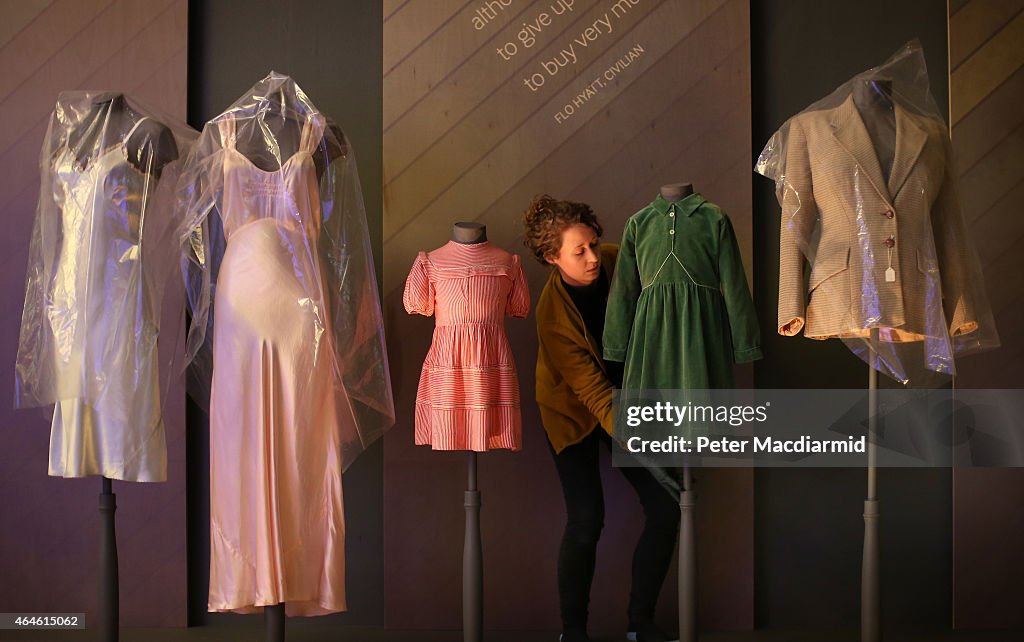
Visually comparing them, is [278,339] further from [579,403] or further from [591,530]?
[591,530]

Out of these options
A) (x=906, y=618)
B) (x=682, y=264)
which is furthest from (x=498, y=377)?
(x=906, y=618)

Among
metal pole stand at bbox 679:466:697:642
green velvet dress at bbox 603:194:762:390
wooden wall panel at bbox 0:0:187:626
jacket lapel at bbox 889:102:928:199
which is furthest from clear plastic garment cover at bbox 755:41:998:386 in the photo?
wooden wall panel at bbox 0:0:187:626

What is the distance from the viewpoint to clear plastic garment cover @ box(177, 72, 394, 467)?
104 inches

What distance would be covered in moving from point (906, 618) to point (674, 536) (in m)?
1.04

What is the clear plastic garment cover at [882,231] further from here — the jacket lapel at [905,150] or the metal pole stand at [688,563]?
the metal pole stand at [688,563]

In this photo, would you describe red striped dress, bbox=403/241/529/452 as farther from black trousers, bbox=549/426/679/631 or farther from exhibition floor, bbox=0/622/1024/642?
Result: exhibition floor, bbox=0/622/1024/642

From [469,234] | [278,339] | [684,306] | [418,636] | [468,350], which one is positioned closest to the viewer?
[278,339]

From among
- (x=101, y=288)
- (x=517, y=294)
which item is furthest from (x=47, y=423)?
(x=517, y=294)

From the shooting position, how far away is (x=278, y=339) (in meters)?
2.64

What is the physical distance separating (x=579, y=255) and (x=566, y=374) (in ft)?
1.26

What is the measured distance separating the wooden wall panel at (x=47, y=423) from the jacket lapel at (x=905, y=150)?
7.95 feet

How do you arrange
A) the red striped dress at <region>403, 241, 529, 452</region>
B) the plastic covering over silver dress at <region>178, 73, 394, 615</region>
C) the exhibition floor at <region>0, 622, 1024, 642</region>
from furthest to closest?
the exhibition floor at <region>0, 622, 1024, 642</region>
the red striped dress at <region>403, 241, 529, 452</region>
the plastic covering over silver dress at <region>178, 73, 394, 615</region>

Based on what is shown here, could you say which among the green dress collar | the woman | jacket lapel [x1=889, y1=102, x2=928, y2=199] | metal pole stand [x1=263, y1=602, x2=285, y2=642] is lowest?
metal pole stand [x1=263, y1=602, x2=285, y2=642]

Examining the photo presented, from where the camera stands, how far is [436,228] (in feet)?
11.5
